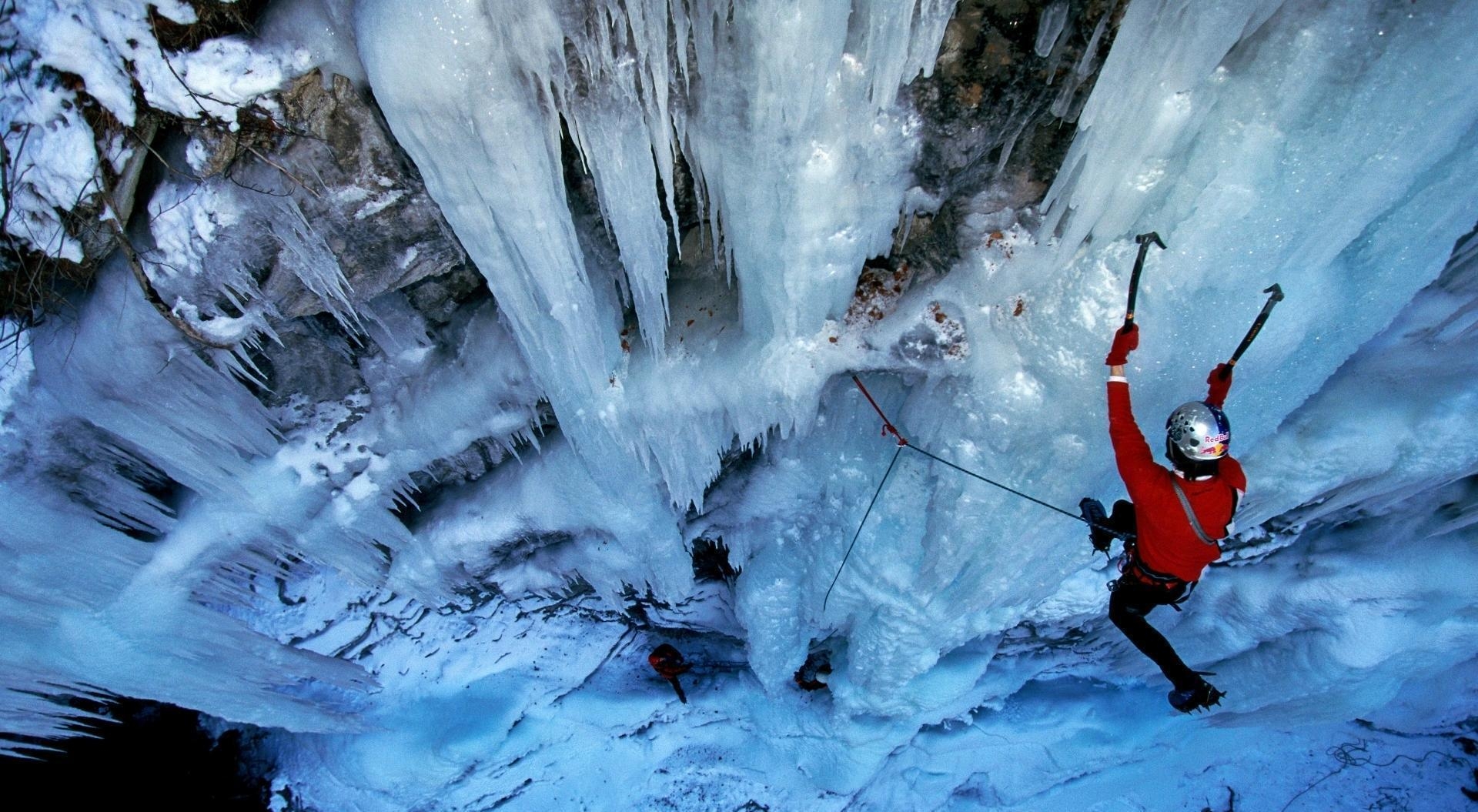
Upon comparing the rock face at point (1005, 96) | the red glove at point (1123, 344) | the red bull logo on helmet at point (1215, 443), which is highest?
the rock face at point (1005, 96)

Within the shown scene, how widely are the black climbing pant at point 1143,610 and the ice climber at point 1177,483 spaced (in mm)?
32

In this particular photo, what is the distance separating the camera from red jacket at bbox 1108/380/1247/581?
2.49 meters

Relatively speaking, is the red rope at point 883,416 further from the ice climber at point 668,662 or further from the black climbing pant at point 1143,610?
the ice climber at point 668,662

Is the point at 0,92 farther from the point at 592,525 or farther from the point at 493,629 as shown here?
the point at 493,629

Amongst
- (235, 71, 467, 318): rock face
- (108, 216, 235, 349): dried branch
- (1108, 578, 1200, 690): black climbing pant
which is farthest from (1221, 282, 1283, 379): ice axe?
(108, 216, 235, 349): dried branch

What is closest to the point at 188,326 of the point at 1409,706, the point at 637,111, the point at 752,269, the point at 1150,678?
the point at 637,111

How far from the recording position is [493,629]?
4941mm

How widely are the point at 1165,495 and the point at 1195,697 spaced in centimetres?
108

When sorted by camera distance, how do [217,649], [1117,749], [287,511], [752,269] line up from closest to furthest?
[752,269] → [287,511] → [217,649] → [1117,749]

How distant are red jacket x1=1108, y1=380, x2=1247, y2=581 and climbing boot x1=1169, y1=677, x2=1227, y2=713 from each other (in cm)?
63

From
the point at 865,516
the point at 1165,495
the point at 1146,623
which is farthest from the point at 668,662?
the point at 1165,495

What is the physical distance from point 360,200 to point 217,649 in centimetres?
294

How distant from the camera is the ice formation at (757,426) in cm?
224

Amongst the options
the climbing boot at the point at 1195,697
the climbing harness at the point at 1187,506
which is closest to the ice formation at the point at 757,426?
the climbing harness at the point at 1187,506
